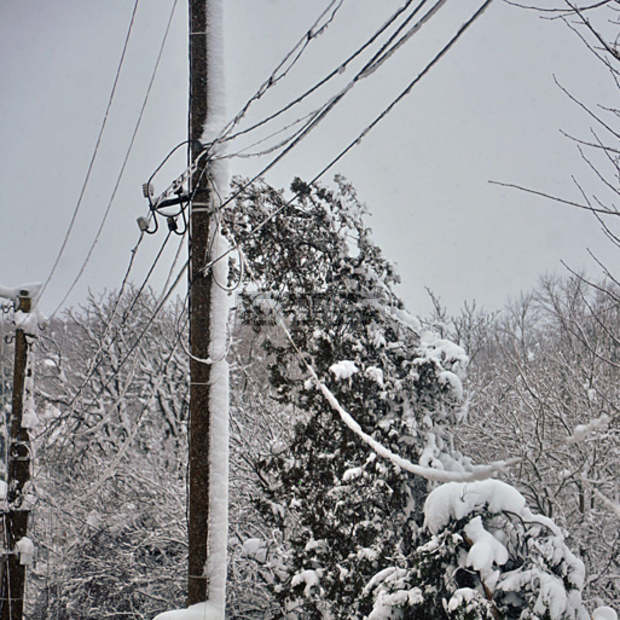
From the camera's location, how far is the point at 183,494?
1288 cm

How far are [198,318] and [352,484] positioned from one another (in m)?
4.86

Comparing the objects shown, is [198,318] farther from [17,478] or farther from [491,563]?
[17,478]

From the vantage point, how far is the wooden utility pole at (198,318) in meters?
3.79

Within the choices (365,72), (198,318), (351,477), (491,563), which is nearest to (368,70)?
(365,72)

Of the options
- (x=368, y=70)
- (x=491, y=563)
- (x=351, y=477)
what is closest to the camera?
(x=368, y=70)

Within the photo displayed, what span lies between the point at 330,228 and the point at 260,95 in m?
5.46

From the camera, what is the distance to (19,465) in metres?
8.09

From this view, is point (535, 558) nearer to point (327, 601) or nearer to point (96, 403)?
point (327, 601)

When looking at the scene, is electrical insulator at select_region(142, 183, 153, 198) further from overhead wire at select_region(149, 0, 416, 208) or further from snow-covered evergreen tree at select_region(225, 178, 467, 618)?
snow-covered evergreen tree at select_region(225, 178, 467, 618)

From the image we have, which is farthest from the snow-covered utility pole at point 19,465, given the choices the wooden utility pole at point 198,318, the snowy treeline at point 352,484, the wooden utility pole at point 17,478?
the wooden utility pole at point 198,318

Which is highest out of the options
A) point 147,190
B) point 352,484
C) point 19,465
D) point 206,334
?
point 147,190

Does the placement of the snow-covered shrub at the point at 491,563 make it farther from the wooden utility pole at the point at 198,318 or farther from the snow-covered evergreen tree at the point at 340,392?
the wooden utility pole at the point at 198,318

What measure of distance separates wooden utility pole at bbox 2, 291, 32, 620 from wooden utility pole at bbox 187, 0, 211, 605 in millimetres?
5019

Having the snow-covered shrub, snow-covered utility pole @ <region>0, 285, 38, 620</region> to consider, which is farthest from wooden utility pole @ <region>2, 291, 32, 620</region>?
the snow-covered shrub
